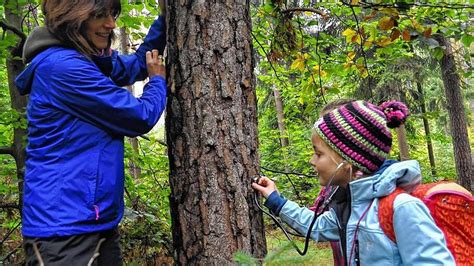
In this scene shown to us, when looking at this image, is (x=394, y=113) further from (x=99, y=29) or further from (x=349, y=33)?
(x=349, y=33)

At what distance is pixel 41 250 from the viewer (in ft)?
5.73

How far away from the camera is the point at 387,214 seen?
1.84 metres

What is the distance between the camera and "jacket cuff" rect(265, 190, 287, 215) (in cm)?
213

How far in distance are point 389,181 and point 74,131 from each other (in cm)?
131

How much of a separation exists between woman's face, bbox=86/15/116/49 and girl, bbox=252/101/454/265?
95 cm

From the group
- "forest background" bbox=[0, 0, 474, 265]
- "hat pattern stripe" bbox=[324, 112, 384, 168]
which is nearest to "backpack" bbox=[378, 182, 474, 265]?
"hat pattern stripe" bbox=[324, 112, 384, 168]

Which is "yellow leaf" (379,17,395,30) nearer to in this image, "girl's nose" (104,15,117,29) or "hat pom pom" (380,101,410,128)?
"hat pom pom" (380,101,410,128)

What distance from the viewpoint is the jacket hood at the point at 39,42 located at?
192 centimetres

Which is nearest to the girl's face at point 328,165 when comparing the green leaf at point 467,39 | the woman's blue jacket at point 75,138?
the woman's blue jacket at point 75,138

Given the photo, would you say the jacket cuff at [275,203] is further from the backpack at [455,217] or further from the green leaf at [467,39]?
the green leaf at [467,39]

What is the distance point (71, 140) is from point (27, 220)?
1.26ft

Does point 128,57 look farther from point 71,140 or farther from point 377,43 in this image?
point 377,43

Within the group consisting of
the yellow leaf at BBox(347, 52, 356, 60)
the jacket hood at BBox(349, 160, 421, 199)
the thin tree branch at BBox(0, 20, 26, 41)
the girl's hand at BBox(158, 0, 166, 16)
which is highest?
the thin tree branch at BBox(0, 20, 26, 41)

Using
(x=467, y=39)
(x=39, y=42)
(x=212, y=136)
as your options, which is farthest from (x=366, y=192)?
(x=467, y=39)
